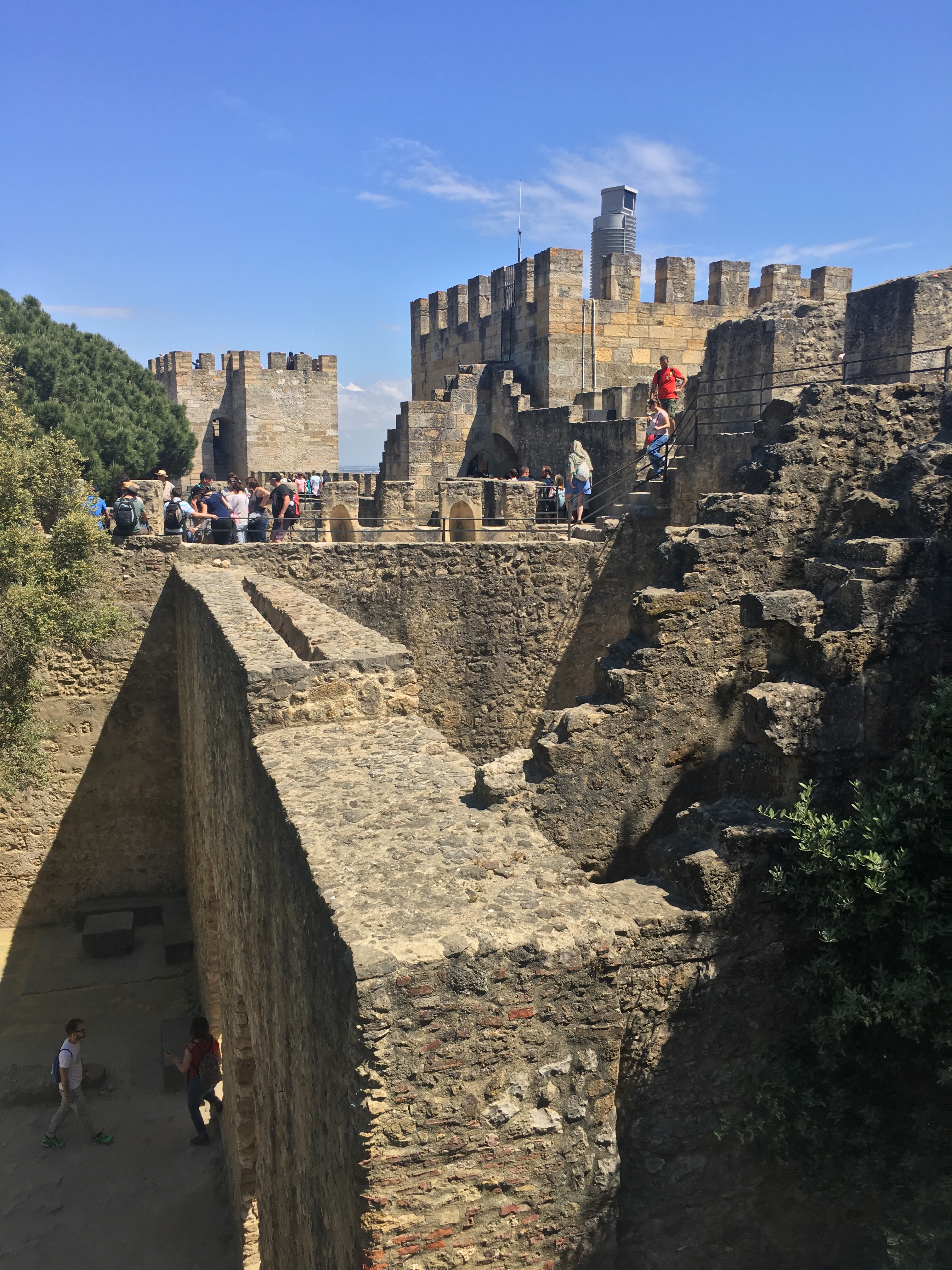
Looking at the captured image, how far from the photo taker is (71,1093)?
8367mm

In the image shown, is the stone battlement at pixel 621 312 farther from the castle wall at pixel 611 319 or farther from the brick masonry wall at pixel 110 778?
the brick masonry wall at pixel 110 778

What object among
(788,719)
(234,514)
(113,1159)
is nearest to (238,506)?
(234,514)

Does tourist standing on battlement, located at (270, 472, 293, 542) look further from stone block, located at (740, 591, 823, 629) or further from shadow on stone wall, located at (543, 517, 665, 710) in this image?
stone block, located at (740, 591, 823, 629)

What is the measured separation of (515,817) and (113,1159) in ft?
19.8

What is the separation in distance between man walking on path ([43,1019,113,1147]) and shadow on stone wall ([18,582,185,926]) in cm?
350

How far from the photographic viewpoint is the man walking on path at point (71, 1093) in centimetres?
832

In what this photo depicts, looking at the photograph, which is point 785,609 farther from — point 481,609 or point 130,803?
point 130,803

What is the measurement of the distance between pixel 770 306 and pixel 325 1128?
13.7m

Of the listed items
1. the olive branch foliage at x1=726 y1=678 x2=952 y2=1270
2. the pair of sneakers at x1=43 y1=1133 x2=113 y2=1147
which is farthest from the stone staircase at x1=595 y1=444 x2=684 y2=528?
the olive branch foliage at x1=726 y1=678 x2=952 y2=1270

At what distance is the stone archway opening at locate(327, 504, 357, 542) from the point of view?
1577 centimetres

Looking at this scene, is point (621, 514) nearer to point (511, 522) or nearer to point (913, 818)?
point (511, 522)

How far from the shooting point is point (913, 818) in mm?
3920

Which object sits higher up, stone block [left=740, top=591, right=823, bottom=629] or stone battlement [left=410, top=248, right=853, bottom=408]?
stone battlement [left=410, top=248, right=853, bottom=408]

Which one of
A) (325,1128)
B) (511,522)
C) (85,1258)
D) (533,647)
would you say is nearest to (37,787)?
(85,1258)
